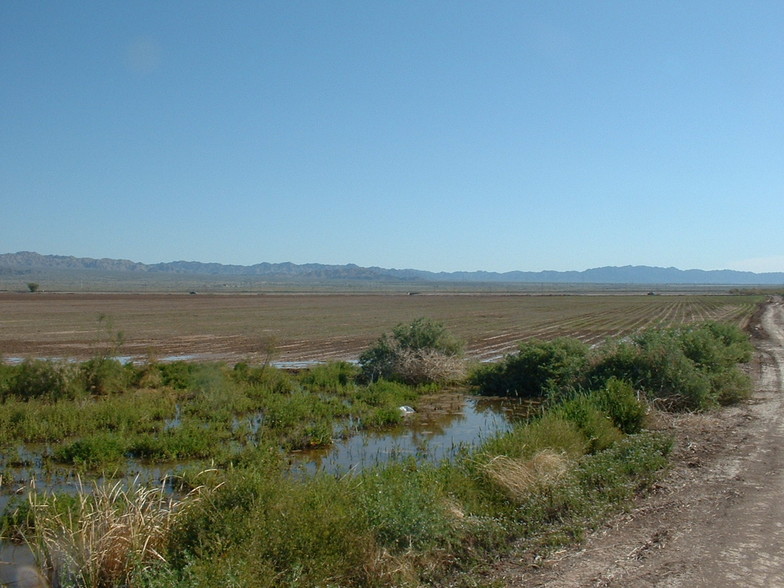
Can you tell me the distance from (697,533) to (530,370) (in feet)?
41.4

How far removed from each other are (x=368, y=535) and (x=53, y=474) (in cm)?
650

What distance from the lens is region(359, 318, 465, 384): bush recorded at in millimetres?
21688

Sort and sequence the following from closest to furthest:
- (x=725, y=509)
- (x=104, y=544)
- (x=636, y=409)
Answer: (x=104, y=544)
(x=725, y=509)
(x=636, y=409)

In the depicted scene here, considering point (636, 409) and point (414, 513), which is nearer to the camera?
point (414, 513)

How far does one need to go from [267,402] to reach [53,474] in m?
6.59

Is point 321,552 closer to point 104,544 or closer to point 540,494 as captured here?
point 104,544

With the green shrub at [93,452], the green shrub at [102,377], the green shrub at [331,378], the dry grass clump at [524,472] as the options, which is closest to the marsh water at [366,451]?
the green shrub at [93,452]

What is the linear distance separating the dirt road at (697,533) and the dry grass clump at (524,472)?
1.12 meters

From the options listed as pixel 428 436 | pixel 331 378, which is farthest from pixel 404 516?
pixel 331 378

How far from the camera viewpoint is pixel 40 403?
16.3m

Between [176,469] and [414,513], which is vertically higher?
[414,513]

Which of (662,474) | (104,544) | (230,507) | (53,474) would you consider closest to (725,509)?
(662,474)

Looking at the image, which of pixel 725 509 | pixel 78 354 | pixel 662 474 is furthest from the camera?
pixel 78 354

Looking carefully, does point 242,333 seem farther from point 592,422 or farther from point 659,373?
point 592,422
